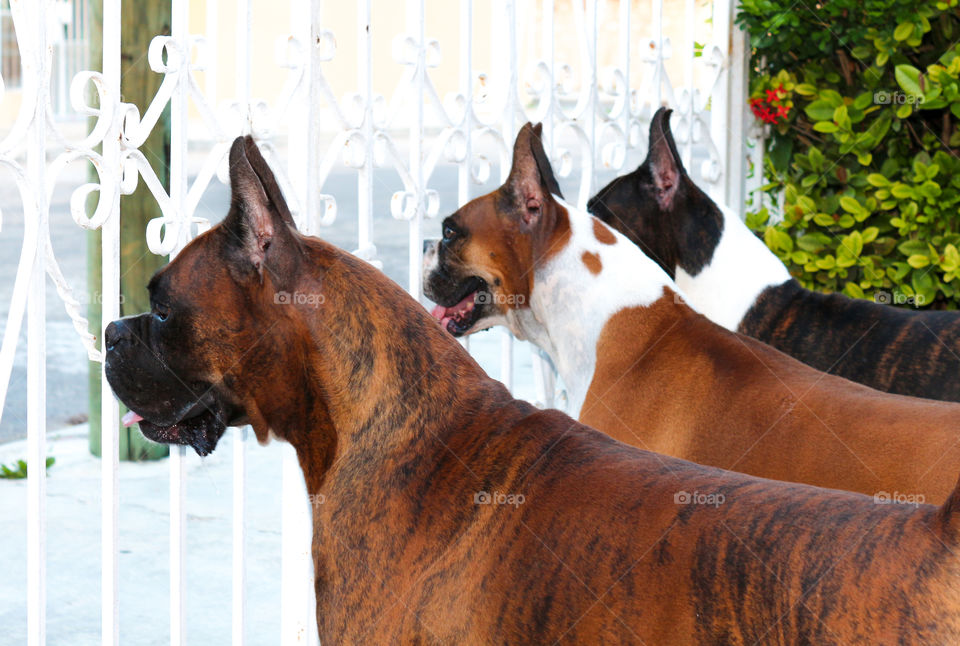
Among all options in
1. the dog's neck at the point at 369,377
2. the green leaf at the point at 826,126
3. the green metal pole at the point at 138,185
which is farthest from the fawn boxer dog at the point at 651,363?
the green metal pole at the point at 138,185

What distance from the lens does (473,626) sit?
6.51 feet

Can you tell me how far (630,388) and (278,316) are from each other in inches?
53.2

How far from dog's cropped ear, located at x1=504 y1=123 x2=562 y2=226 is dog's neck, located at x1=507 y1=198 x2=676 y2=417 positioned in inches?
3.3

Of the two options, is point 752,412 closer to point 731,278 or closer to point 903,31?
point 731,278

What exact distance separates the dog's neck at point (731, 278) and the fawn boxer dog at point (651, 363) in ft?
→ 1.88

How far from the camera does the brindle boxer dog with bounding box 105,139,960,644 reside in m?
1.70

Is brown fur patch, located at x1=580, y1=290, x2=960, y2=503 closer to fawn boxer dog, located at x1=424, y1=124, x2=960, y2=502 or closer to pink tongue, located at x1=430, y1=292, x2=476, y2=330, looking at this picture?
fawn boxer dog, located at x1=424, y1=124, x2=960, y2=502

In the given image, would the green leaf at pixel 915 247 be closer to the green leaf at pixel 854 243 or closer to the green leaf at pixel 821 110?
the green leaf at pixel 854 243

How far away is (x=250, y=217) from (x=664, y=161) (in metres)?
2.13

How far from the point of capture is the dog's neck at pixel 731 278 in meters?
3.98

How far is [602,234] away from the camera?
3545 millimetres

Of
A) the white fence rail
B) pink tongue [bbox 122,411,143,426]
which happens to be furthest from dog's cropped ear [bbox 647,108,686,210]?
pink tongue [bbox 122,411,143,426]

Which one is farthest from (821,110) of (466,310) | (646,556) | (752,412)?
(646,556)

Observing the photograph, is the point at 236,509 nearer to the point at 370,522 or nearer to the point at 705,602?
the point at 370,522
